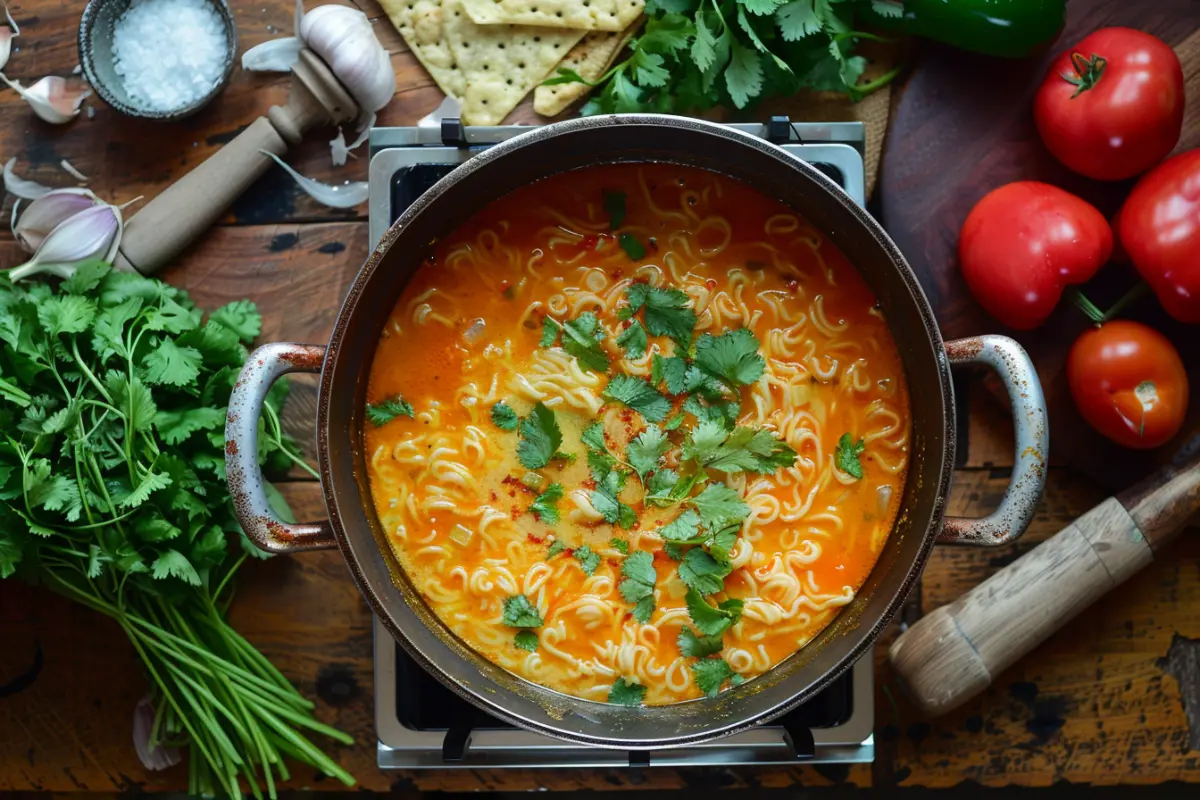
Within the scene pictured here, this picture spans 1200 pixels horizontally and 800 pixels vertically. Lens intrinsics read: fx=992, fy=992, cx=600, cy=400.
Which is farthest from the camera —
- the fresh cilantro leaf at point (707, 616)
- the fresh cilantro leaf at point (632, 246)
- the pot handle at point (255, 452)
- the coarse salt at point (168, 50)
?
the coarse salt at point (168, 50)

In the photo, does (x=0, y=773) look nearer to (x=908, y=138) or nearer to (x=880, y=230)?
(x=880, y=230)

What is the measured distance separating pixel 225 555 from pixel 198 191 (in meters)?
1.11

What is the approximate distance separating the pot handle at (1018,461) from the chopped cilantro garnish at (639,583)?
73 cm

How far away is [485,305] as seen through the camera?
8.87 ft

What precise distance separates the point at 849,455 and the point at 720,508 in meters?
0.37

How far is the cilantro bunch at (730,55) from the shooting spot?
9.12 feet

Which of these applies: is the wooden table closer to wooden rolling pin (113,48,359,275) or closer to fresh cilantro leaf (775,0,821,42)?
wooden rolling pin (113,48,359,275)

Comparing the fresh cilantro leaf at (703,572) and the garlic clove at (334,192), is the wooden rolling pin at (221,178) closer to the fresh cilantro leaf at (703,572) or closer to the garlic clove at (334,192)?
the garlic clove at (334,192)

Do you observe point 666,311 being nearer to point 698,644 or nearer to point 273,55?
point 698,644

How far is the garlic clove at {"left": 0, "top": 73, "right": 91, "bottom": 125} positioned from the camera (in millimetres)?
3090

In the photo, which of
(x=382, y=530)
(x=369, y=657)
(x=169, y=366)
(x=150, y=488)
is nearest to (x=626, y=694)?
(x=382, y=530)

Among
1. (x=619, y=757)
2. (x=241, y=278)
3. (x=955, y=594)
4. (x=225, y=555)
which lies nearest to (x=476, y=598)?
(x=619, y=757)

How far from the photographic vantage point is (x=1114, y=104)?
285cm

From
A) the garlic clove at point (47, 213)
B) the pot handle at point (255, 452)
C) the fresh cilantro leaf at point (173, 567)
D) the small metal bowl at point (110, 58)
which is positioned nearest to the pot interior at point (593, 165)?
the pot handle at point (255, 452)
